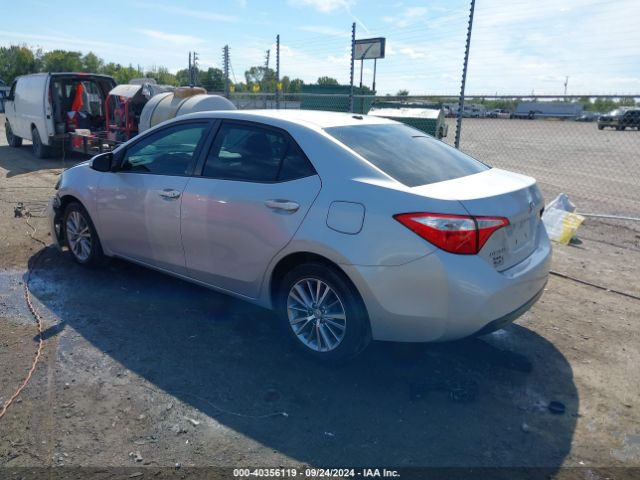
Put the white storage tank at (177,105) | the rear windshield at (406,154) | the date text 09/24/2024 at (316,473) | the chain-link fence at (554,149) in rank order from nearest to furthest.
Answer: the date text 09/24/2024 at (316,473) → the rear windshield at (406,154) → the chain-link fence at (554,149) → the white storage tank at (177,105)

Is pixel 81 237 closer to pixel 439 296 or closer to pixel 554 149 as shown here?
pixel 439 296

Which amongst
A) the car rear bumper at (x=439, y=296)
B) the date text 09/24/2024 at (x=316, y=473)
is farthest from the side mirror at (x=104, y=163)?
the date text 09/24/2024 at (x=316, y=473)

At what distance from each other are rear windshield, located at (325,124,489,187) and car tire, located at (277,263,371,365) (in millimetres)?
801

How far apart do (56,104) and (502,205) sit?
12428 mm

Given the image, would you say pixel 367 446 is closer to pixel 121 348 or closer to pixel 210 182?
pixel 121 348

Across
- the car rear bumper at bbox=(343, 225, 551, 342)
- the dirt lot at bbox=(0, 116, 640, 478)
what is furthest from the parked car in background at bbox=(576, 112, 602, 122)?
the car rear bumper at bbox=(343, 225, 551, 342)

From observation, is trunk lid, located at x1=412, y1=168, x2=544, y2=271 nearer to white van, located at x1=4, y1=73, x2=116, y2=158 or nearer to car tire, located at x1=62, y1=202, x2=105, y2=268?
car tire, located at x1=62, y1=202, x2=105, y2=268

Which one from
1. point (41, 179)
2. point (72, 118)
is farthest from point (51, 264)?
point (72, 118)

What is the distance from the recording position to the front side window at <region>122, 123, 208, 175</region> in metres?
4.25

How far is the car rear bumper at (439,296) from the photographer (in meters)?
3.01

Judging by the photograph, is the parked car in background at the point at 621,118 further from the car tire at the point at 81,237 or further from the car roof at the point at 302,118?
the car tire at the point at 81,237

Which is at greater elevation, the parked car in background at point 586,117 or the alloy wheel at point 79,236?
the parked car in background at point 586,117

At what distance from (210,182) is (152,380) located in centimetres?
151

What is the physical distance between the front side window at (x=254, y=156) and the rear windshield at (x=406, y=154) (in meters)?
0.33
